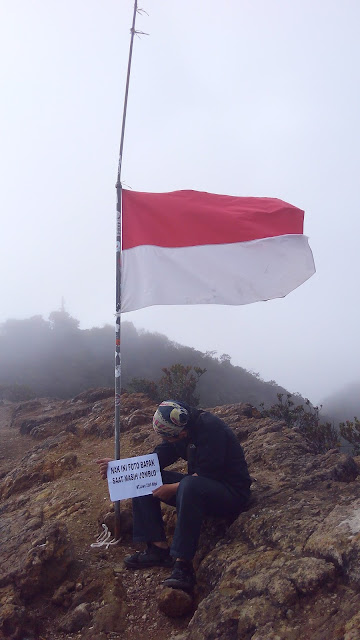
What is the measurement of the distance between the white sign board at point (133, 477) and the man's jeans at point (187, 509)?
0.08 m

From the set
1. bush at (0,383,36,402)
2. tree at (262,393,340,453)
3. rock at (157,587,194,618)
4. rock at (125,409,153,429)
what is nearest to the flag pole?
rock at (157,587,194,618)

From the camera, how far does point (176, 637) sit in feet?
9.62

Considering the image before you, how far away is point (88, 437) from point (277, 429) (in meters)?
4.18

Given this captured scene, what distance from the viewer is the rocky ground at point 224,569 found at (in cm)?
269

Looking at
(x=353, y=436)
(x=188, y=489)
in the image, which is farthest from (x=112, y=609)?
(x=353, y=436)

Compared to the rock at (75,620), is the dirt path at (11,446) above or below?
below

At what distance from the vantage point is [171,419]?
11.9 feet

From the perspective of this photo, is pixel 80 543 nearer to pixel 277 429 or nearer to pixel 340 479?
pixel 340 479

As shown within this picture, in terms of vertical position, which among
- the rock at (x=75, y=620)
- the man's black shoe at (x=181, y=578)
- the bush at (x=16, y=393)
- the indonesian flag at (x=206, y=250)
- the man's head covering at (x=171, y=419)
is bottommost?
the bush at (x=16, y=393)

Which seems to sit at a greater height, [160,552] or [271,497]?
[271,497]

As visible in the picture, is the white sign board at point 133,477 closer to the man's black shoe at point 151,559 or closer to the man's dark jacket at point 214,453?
the man's dark jacket at point 214,453

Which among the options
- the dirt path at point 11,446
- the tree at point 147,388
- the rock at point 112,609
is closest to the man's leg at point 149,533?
the rock at point 112,609

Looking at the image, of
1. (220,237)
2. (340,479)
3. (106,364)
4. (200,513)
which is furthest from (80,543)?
(106,364)

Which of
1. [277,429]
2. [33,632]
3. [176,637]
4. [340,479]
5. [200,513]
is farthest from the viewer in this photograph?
[277,429]
